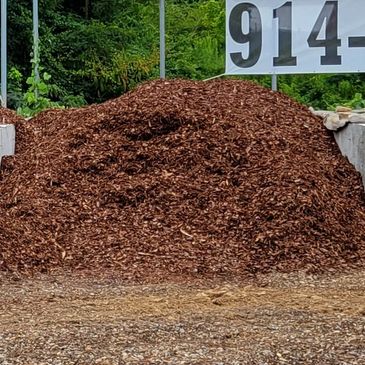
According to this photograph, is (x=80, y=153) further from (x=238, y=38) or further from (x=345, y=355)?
(x=345, y=355)

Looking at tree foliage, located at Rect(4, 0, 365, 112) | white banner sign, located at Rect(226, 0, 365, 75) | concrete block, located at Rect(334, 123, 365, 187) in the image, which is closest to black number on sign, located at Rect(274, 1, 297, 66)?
white banner sign, located at Rect(226, 0, 365, 75)

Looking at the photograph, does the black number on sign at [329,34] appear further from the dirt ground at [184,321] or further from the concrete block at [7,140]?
the dirt ground at [184,321]

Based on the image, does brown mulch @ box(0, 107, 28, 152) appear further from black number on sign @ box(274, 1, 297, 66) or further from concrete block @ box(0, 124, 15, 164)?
black number on sign @ box(274, 1, 297, 66)

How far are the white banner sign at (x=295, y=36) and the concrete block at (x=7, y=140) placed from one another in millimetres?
2664

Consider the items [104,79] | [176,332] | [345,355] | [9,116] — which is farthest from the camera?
[104,79]

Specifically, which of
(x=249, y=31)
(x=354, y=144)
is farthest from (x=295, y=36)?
(x=354, y=144)

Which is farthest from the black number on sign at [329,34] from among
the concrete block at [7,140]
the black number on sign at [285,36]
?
the concrete block at [7,140]

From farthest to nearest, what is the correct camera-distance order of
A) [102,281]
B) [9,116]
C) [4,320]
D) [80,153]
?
[9,116] < [80,153] < [102,281] < [4,320]

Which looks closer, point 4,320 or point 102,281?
point 4,320

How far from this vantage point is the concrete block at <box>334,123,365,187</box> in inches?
276

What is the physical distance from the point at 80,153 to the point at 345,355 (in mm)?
4095

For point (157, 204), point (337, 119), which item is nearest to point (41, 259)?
point (157, 204)

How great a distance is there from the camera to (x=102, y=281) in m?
5.40

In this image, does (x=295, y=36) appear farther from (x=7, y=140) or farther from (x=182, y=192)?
(x=7, y=140)
